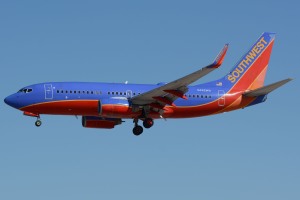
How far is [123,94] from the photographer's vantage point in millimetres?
72688

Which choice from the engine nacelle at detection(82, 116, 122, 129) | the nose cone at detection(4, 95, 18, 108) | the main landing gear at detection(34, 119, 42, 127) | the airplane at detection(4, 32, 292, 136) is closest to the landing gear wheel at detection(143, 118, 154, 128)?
the airplane at detection(4, 32, 292, 136)

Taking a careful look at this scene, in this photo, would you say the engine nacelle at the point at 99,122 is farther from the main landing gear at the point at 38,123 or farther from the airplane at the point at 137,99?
the main landing gear at the point at 38,123

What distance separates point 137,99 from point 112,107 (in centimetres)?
254

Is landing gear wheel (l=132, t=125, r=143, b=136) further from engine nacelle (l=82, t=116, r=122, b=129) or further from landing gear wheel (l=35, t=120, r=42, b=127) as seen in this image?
landing gear wheel (l=35, t=120, r=42, b=127)

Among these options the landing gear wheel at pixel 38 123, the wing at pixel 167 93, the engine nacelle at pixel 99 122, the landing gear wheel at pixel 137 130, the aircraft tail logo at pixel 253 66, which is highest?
the aircraft tail logo at pixel 253 66

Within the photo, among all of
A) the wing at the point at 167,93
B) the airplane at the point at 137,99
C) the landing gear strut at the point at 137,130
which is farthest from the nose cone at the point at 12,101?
the landing gear strut at the point at 137,130

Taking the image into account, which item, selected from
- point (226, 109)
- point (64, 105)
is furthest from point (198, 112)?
point (64, 105)

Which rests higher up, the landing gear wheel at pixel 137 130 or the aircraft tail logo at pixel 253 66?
the aircraft tail logo at pixel 253 66

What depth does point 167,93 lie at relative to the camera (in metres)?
71.6

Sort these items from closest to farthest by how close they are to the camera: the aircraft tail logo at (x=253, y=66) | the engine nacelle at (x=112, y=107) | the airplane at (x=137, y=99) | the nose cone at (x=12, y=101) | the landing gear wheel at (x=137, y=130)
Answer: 1. the engine nacelle at (x=112, y=107)
2. the airplane at (x=137, y=99)
3. the nose cone at (x=12, y=101)
4. the landing gear wheel at (x=137, y=130)
5. the aircraft tail logo at (x=253, y=66)

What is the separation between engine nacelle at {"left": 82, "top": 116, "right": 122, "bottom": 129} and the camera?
7644 cm

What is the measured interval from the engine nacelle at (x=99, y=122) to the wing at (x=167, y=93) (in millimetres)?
5428

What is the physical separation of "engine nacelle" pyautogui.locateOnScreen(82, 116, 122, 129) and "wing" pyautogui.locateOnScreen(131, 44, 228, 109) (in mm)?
5428

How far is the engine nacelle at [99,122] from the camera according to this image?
76.4 m
